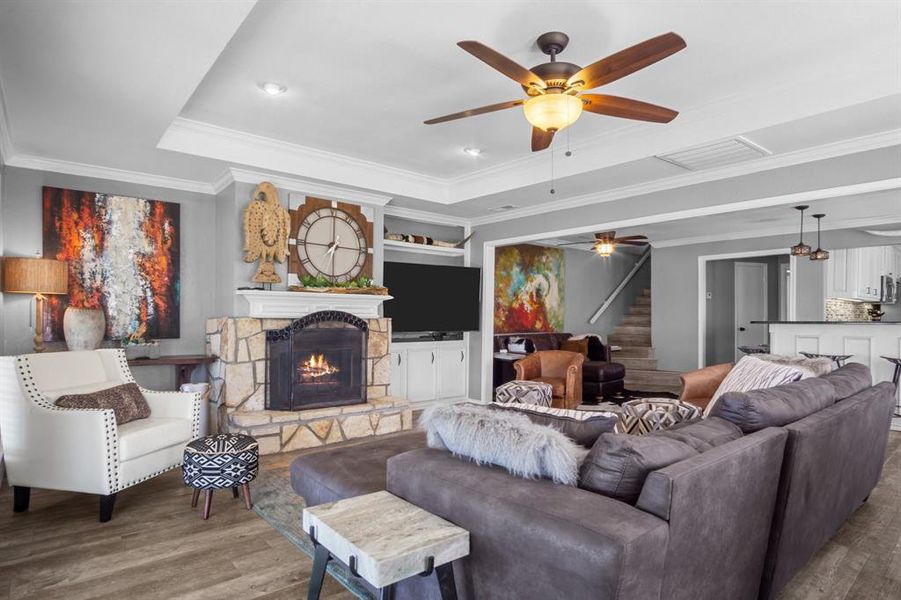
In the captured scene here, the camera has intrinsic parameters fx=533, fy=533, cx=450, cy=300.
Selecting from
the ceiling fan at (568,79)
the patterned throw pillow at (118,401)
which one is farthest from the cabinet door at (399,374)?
the ceiling fan at (568,79)

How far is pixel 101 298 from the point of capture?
4609 millimetres

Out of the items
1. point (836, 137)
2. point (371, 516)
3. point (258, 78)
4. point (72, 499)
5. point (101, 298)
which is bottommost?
point (72, 499)

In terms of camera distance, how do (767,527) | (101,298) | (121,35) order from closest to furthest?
1. (767,527)
2. (121,35)
3. (101,298)

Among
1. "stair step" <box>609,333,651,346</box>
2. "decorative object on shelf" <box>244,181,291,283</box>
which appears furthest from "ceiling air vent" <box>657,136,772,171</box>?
"stair step" <box>609,333,651,346</box>

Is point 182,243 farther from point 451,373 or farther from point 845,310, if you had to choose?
point 845,310

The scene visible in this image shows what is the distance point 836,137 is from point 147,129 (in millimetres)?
4743

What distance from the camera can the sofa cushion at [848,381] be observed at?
9.31 ft

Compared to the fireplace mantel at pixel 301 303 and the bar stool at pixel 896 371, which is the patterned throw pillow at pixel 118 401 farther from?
the bar stool at pixel 896 371

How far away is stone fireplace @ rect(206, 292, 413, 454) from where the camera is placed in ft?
15.1

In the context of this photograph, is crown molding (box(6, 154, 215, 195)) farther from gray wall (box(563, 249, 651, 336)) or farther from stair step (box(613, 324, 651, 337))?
stair step (box(613, 324, 651, 337))

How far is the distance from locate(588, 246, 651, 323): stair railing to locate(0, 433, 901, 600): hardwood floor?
6.53m

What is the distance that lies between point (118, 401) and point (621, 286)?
28.9 feet

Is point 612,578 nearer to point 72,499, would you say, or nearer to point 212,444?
point 212,444

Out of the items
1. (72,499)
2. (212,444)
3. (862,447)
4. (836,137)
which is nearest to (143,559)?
(212,444)
